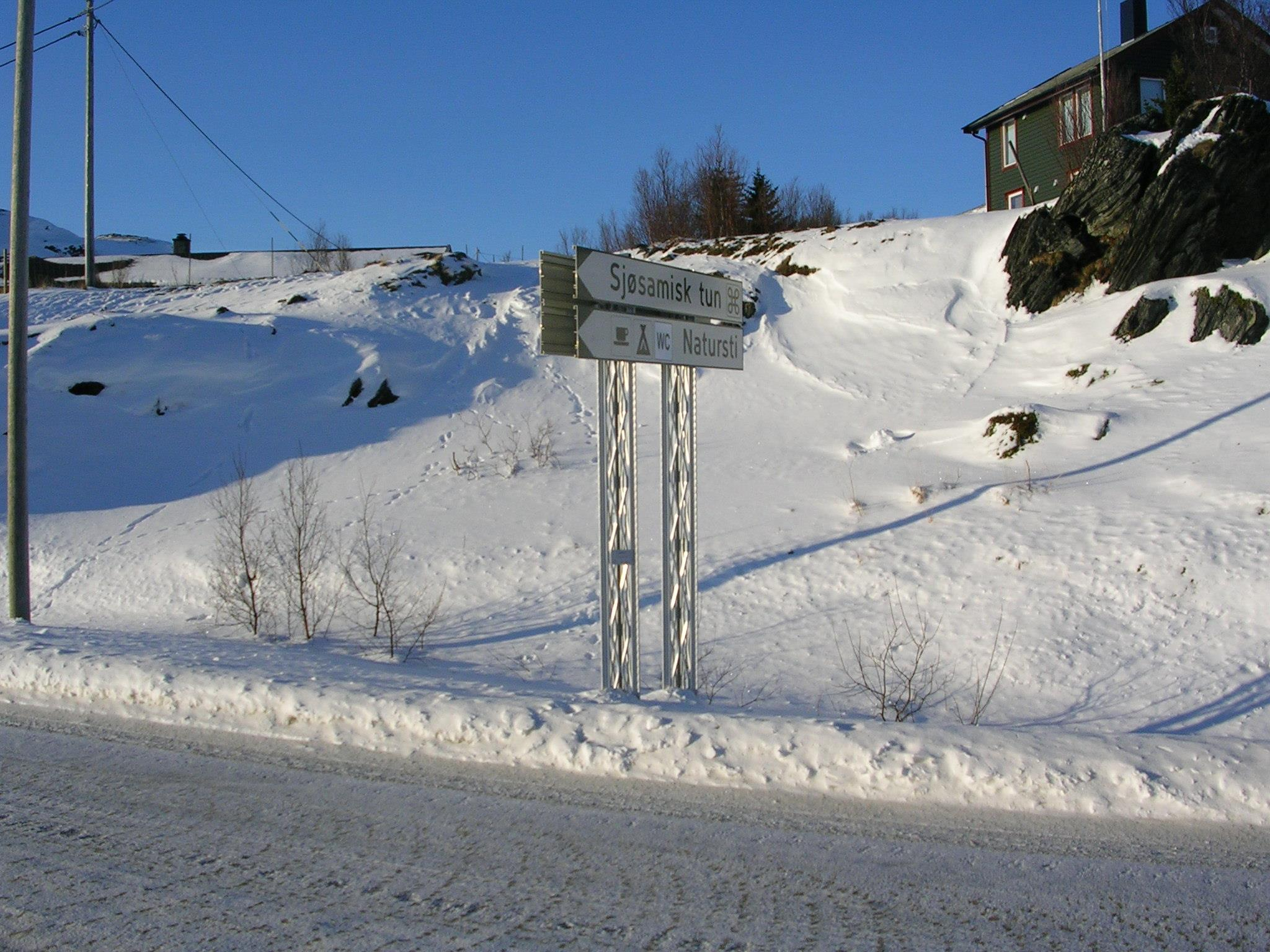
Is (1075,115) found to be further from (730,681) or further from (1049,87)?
(730,681)

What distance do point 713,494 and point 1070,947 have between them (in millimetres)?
11923

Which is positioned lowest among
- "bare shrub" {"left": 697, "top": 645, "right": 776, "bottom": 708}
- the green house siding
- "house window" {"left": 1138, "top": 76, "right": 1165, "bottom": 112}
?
"bare shrub" {"left": 697, "top": 645, "right": 776, "bottom": 708}

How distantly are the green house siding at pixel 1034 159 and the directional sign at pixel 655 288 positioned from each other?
2704cm

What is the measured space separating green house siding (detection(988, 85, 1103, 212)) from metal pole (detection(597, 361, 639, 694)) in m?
28.3

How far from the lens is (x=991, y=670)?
9.77 m

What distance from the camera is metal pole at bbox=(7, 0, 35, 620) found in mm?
10398

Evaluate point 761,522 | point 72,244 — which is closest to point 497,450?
point 761,522

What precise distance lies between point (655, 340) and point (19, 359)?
7.71 meters

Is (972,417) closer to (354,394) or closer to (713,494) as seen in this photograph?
(713,494)

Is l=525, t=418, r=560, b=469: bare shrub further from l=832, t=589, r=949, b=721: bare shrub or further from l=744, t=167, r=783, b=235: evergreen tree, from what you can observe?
l=744, t=167, r=783, b=235: evergreen tree

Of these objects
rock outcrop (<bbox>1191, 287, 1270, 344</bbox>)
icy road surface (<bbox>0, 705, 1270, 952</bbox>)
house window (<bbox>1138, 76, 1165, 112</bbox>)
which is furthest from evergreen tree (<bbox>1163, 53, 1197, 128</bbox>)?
icy road surface (<bbox>0, 705, 1270, 952</bbox>)

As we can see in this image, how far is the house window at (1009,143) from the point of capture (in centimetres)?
3638

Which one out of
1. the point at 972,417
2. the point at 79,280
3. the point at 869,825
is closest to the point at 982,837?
the point at 869,825

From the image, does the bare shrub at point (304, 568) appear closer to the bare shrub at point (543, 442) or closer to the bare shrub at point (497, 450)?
the bare shrub at point (497, 450)
